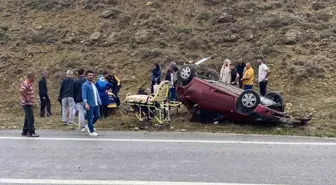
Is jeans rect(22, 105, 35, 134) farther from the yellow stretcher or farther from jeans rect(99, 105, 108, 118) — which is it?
jeans rect(99, 105, 108, 118)

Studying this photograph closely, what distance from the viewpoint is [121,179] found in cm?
633

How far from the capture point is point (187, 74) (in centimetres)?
1211

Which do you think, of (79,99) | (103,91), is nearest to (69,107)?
(103,91)

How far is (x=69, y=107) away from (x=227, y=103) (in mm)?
4482

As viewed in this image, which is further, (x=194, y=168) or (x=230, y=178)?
(x=194, y=168)

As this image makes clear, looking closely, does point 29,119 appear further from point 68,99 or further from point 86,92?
point 68,99

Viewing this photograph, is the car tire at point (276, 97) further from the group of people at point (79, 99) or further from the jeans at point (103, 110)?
the jeans at point (103, 110)

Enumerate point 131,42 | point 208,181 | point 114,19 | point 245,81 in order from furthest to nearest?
point 114,19, point 131,42, point 245,81, point 208,181

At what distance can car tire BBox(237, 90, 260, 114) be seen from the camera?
34.6 feet

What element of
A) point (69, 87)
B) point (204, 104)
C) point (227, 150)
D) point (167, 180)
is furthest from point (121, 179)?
point (69, 87)

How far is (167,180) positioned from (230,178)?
0.96m

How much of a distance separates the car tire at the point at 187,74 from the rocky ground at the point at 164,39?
4.08 m

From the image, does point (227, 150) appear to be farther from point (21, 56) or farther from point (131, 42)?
point (21, 56)

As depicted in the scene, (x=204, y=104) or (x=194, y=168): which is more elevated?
(x=204, y=104)
